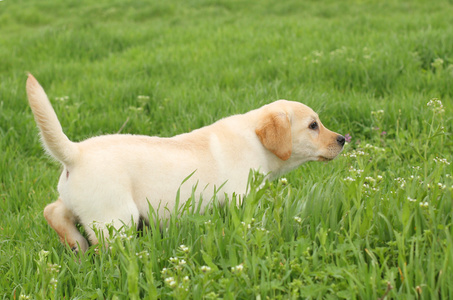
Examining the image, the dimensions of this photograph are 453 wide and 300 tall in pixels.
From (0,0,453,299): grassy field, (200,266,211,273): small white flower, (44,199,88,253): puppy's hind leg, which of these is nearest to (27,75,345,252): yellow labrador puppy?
(44,199,88,253): puppy's hind leg

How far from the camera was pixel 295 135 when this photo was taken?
11.1 feet

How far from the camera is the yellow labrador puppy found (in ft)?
8.71

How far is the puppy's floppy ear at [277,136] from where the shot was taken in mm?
3191

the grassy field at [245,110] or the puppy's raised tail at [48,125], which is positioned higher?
the puppy's raised tail at [48,125]

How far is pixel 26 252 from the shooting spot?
109 inches

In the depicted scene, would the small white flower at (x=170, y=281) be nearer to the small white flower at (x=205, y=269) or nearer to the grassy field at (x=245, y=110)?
the grassy field at (x=245, y=110)

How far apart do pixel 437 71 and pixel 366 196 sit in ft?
10.7

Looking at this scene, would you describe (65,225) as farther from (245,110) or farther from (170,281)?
(245,110)

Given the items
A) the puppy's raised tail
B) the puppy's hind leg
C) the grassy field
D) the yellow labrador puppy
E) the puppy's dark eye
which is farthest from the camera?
the puppy's dark eye

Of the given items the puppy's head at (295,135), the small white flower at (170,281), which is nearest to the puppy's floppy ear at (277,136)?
the puppy's head at (295,135)

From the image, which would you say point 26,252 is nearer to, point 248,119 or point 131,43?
point 248,119

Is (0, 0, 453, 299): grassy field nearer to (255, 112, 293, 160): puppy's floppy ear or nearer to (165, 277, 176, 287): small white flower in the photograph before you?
(165, 277, 176, 287): small white flower

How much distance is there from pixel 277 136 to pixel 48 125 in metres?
1.36

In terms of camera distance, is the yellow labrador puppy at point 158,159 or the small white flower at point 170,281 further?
the yellow labrador puppy at point 158,159
